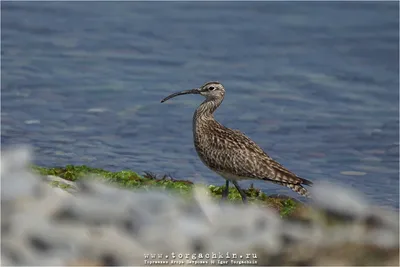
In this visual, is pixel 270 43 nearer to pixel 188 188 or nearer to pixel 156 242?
pixel 188 188

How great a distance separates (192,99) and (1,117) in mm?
3614

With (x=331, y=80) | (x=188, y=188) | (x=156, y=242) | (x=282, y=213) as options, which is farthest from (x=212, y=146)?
(x=331, y=80)

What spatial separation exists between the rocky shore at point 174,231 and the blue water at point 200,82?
6.94 metres

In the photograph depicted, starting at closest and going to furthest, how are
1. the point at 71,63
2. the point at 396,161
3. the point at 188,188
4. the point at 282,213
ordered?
the point at 282,213 < the point at 188,188 < the point at 396,161 < the point at 71,63

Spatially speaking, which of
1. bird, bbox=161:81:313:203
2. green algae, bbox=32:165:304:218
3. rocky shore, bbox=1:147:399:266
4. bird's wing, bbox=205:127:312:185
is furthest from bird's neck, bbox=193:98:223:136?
rocky shore, bbox=1:147:399:266

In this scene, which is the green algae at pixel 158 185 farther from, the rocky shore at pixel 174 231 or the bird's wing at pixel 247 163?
the rocky shore at pixel 174 231

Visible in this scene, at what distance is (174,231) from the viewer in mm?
7715

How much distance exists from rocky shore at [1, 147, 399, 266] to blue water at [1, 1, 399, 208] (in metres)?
6.94

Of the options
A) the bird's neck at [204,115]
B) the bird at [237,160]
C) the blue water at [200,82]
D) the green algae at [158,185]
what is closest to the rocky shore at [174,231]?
the green algae at [158,185]

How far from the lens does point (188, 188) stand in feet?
41.1

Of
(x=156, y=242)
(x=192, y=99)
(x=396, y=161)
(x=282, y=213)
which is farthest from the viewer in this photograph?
(x=192, y=99)

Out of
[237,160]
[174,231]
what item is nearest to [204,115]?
[237,160]

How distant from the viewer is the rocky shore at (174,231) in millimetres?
7441

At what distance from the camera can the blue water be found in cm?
1783
